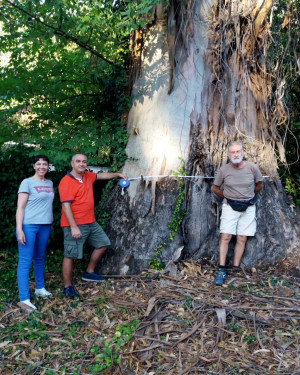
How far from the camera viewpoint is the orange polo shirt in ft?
16.1

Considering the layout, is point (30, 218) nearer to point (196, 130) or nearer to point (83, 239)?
point (83, 239)

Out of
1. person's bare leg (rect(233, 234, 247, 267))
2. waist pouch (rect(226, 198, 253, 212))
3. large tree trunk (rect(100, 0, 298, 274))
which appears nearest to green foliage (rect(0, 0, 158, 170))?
large tree trunk (rect(100, 0, 298, 274))

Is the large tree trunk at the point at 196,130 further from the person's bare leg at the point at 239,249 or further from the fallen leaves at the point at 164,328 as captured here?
the fallen leaves at the point at 164,328

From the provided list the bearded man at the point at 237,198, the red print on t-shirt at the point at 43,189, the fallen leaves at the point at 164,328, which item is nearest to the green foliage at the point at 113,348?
the fallen leaves at the point at 164,328

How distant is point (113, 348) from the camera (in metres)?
3.87

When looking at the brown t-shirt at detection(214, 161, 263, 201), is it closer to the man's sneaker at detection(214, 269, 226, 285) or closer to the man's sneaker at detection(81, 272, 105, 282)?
the man's sneaker at detection(214, 269, 226, 285)

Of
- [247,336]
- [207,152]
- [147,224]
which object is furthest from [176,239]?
[247,336]

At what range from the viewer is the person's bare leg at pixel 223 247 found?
5117 mm

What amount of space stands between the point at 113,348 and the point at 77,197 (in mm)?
1936

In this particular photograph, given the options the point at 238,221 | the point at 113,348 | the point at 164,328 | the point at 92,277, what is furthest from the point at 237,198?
the point at 113,348

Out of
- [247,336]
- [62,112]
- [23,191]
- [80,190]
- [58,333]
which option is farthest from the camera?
[62,112]

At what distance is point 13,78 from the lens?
592 cm

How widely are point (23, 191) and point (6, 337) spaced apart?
1.62m

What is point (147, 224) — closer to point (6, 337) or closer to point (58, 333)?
point (58, 333)
